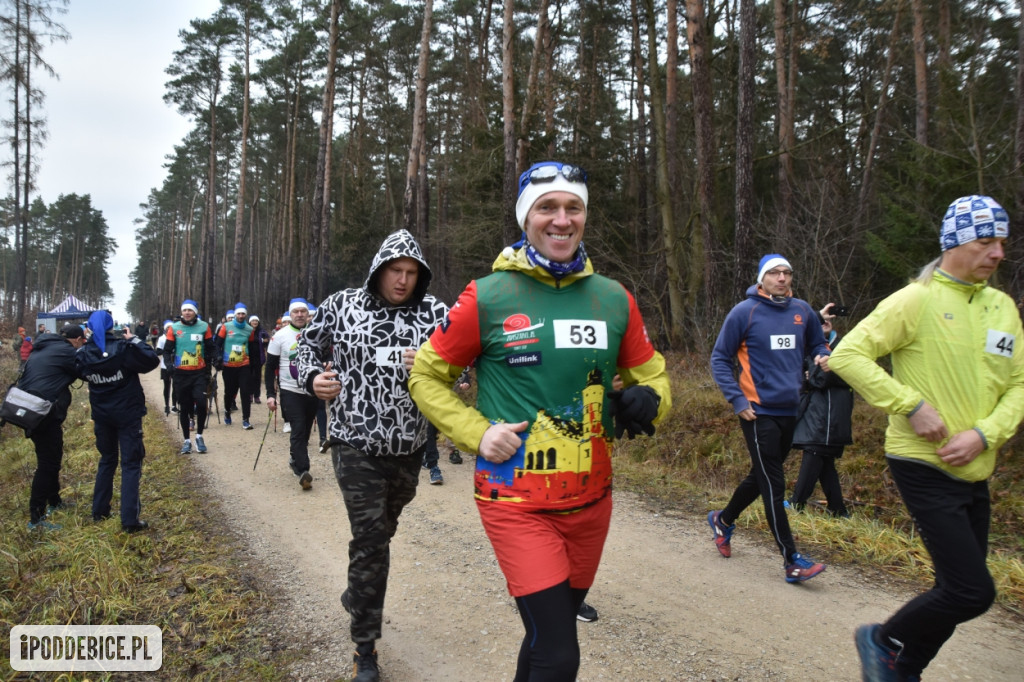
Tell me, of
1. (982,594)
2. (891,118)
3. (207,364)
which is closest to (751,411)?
(982,594)

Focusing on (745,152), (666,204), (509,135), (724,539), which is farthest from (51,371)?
(666,204)

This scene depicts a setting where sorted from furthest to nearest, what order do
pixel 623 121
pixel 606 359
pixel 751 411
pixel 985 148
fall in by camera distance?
pixel 623 121 → pixel 985 148 → pixel 751 411 → pixel 606 359

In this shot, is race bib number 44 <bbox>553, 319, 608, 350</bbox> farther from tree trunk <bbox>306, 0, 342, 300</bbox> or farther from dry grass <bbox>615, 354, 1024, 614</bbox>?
tree trunk <bbox>306, 0, 342, 300</bbox>

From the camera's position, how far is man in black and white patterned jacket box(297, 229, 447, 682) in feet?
11.0

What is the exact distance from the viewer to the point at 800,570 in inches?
174

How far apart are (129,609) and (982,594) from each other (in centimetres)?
487

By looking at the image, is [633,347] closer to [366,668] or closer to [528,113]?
[366,668]

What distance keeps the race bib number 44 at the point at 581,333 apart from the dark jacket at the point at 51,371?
599 centimetres

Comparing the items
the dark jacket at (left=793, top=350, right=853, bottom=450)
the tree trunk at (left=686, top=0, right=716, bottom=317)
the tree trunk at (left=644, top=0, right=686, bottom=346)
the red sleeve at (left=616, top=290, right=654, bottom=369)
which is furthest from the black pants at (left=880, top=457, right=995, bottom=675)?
the tree trunk at (left=644, top=0, right=686, bottom=346)

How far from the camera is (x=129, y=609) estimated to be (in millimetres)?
4227

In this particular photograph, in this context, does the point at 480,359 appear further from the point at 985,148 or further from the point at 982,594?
the point at 985,148

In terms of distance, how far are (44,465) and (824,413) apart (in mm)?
7801

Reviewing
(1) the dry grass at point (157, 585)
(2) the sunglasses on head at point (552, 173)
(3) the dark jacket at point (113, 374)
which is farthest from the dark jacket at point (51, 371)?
(2) the sunglasses on head at point (552, 173)

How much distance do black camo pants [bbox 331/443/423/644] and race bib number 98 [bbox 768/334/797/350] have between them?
288cm
